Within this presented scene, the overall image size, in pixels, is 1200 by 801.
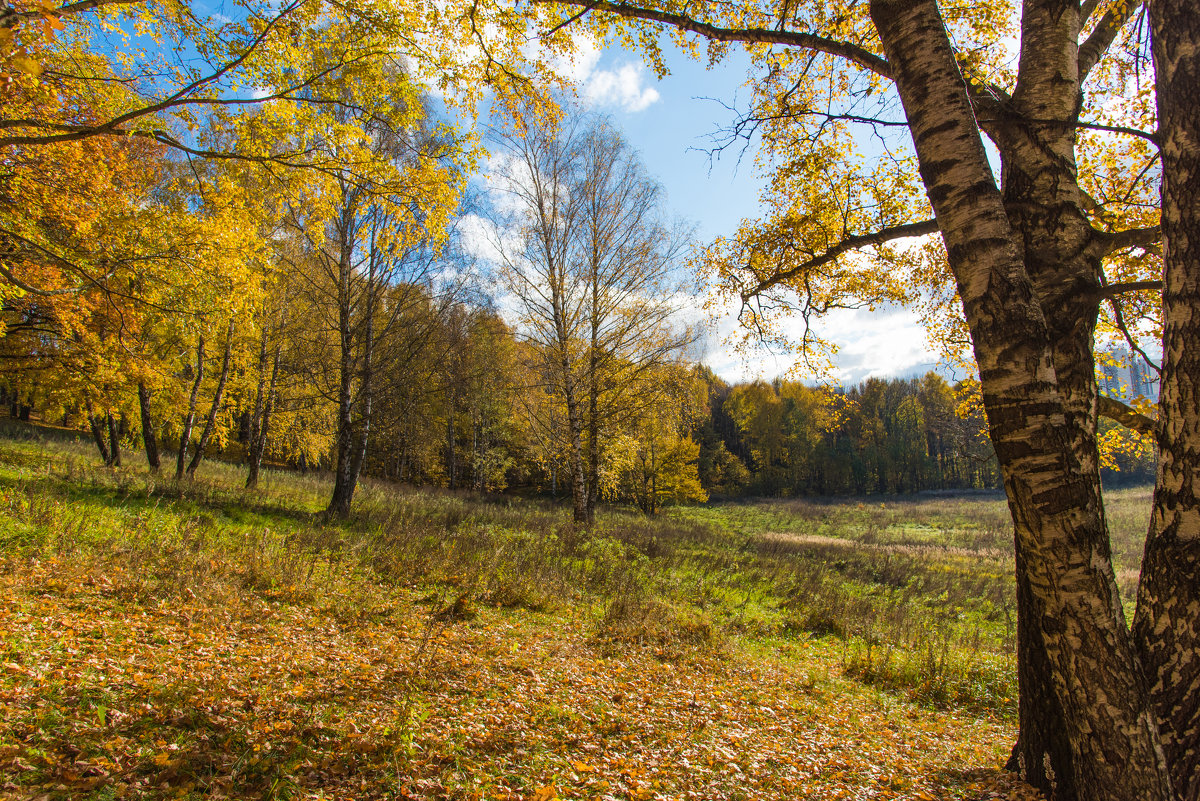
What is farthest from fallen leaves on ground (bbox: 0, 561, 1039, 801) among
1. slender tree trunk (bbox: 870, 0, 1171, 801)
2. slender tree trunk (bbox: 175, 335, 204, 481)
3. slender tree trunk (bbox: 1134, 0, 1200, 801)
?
slender tree trunk (bbox: 175, 335, 204, 481)

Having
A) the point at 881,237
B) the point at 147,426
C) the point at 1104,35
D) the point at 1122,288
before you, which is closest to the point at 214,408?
the point at 147,426

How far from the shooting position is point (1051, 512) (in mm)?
2074

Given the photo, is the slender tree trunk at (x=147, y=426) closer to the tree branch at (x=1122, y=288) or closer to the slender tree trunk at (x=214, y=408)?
the slender tree trunk at (x=214, y=408)

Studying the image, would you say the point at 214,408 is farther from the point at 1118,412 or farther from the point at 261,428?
the point at 1118,412

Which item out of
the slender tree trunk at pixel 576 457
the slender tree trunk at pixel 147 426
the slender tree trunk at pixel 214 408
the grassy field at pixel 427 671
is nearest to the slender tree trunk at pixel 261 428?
the slender tree trunk at pixel 214 408

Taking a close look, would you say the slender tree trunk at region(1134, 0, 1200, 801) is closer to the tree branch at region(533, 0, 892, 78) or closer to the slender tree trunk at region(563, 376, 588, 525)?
the tree branch at region(533, 0, 892, 78)

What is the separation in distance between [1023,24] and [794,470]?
5830 cm

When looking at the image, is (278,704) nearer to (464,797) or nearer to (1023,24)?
(464,797)

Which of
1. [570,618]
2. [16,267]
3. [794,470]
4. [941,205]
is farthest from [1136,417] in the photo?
[794,470]

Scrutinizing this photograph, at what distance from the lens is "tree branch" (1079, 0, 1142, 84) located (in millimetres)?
3246

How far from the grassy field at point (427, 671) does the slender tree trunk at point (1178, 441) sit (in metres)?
1.03

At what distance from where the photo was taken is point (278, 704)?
289 cm

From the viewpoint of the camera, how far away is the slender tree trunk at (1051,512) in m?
2.06

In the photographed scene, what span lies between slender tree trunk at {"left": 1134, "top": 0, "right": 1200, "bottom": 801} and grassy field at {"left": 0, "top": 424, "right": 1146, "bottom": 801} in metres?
1.03
